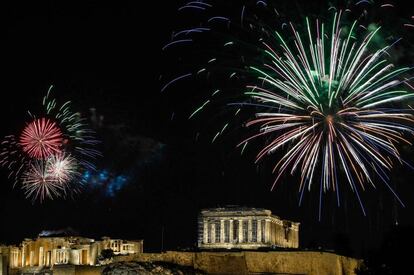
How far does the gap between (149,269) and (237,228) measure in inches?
957

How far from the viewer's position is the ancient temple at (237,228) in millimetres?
77812

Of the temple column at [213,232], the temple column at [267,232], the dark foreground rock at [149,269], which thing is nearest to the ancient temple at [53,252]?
the temple column at [213,232]

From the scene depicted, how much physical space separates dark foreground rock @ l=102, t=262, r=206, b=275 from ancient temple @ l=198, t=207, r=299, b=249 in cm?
2000

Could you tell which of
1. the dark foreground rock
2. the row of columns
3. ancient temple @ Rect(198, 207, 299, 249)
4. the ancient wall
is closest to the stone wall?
the dark foreground rock

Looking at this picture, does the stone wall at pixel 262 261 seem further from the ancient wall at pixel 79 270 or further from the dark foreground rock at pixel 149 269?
the ancient wall at pixel 79 270

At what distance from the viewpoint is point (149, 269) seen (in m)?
56.8

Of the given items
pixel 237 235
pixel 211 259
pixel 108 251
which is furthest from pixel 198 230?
pixel 211 259

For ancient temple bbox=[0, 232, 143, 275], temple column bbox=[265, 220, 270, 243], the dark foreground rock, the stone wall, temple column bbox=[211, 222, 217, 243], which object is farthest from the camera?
temple column bbox=[211, 222, 217, 243]

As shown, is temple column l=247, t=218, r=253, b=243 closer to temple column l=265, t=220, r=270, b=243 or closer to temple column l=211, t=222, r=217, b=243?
temple column l=265, t=220, r=270, b=243

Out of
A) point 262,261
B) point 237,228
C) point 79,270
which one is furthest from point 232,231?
point 262,261

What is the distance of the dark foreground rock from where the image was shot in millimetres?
56344

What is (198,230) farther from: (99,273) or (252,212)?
(99,273)

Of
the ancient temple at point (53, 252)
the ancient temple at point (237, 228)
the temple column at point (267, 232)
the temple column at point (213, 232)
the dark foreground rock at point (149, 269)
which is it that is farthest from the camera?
the temple column at point (213, 232)

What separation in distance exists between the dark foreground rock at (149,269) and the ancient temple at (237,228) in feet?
65.6
